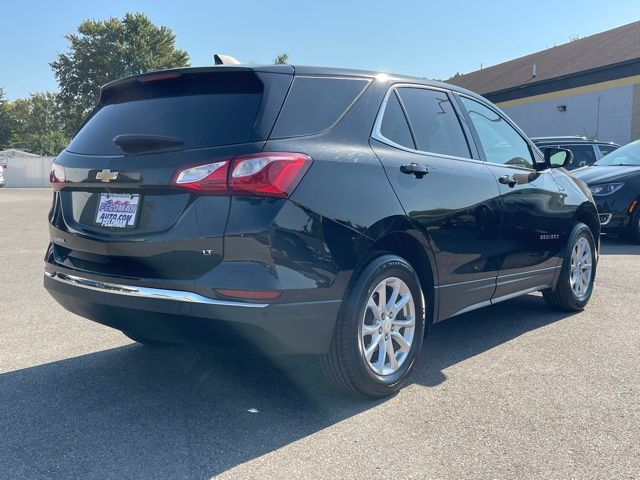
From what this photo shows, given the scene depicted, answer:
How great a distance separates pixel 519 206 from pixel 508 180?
0.24 meters

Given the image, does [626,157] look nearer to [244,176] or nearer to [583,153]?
[583,153]

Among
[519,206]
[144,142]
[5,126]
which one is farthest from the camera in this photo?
[5,126]

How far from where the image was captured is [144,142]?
3.27 metres

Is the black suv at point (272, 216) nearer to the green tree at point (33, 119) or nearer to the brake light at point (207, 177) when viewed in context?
the brake light at point (207, 177)

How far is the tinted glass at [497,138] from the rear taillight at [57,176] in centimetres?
280

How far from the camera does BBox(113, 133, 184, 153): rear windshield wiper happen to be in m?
3.22

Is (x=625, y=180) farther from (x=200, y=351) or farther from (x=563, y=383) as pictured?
(x=200, y=351)

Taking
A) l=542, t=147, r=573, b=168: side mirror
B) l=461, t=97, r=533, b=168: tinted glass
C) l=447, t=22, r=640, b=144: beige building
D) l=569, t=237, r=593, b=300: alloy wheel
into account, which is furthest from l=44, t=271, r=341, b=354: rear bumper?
l=447, t=22, r=640, b=144: beige building

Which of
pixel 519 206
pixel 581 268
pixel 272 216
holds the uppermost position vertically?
pixel 272 216

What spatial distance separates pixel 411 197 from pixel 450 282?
72 cm

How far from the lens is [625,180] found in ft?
33.1

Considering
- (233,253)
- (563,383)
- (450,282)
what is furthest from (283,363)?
(563,383)

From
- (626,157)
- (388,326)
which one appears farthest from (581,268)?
(626,157)

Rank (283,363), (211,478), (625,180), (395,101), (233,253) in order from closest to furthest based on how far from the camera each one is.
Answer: (211,478) → (233,253) → (395,101) → (283,363) → (625,180)
